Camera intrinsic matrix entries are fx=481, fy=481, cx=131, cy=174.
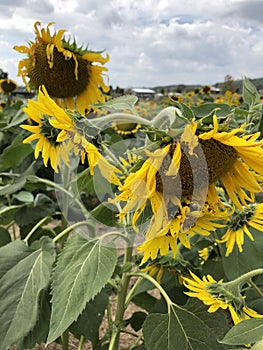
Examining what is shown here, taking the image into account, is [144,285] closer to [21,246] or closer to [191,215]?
[21,246]

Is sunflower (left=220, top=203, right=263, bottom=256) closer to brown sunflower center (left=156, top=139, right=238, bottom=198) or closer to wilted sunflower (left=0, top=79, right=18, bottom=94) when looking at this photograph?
brown sunflower center (left=156, top=139, right=238, bottom=198)

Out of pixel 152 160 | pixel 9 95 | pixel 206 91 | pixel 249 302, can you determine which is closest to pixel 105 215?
pixel 249 302

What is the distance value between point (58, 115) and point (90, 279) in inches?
10.8

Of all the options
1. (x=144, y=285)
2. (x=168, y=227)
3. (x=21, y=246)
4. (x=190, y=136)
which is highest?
(x=190, y=136)

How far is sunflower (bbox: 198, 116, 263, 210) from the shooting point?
58 centimetres

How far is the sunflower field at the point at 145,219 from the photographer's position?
0.60 meters

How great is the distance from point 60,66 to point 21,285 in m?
0.57

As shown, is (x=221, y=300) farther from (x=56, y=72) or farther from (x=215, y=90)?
(x=215, y=90)

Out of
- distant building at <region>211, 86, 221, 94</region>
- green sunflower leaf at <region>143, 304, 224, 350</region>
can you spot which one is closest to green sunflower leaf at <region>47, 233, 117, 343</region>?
green sunflower leaf at <region>143, 304, 224, 350</region>

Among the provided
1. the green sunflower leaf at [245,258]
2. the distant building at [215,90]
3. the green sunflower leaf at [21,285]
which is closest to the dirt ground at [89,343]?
the green sunflower leaf at [21,285]

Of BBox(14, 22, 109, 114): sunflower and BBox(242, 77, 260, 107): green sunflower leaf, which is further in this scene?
BBox(14, 22, 109, 114): sunflower

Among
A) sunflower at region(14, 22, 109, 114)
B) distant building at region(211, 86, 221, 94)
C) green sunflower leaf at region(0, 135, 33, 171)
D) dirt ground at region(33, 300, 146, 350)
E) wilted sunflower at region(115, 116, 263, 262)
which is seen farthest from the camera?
distant building at region(211, 86, 221, 94)

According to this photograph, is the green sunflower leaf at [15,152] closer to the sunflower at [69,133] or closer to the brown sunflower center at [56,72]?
the brown sunflower center at [56,72]

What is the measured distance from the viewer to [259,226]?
0.79 meters
